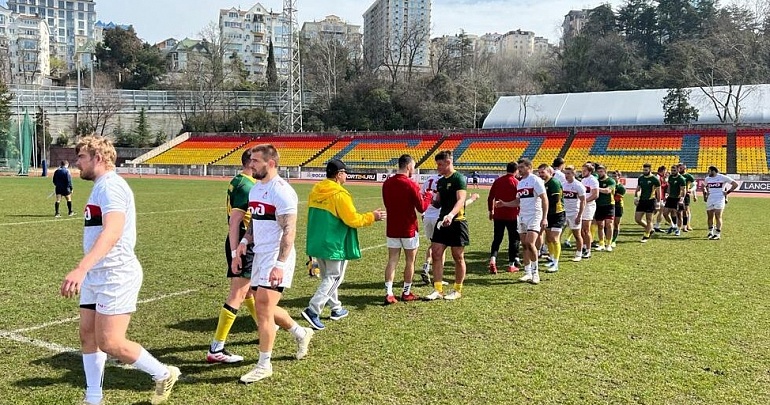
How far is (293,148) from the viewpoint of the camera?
53.5 metres

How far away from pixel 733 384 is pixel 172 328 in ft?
18.3

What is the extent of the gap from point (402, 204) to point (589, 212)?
19.3 ft

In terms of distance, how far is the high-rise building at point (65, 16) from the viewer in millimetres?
151000

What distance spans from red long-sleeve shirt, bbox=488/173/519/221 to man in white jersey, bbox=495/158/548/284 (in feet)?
0.98

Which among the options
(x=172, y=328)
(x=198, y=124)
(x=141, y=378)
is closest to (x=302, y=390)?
(x=141, y=378)

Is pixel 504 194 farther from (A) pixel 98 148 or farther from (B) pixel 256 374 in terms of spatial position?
(A) pixel 98 148

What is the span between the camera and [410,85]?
67.9 meters

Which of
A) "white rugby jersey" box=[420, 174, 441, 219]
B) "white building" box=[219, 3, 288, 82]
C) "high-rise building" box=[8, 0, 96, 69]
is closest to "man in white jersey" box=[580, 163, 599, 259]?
"white rugby jersey" box=[420, 174, 441, 219]

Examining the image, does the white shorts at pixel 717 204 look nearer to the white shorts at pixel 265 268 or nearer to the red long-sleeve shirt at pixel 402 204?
the red long-sleeve shirt at pixel 402 204

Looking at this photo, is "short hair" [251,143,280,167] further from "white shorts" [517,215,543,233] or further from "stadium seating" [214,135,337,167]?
"stadium seating" [214,135,337,167]

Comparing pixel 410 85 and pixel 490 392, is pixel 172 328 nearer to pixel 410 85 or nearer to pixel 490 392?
pixel 490 392

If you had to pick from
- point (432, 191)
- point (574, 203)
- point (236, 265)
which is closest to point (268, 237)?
point (236, 265)

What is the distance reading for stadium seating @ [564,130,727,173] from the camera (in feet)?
126

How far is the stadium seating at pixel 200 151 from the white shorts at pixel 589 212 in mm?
45399
